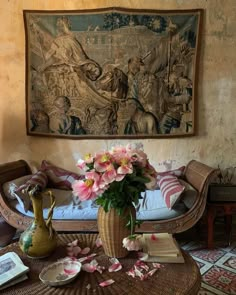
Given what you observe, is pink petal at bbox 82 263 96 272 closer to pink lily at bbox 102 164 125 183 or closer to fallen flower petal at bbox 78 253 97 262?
fallen flower petal at bbox 78 253 97 262

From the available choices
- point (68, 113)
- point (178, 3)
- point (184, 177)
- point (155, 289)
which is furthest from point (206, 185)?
point (178, 3)

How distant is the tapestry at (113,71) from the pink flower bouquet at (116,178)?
1.67m

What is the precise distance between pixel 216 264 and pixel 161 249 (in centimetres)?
106

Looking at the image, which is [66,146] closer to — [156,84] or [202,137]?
[156,84]

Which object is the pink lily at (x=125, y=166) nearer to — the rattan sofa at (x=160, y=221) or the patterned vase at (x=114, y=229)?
the patterned vase at (x=114, y=229)

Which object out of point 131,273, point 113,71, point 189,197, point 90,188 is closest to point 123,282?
point 131,273

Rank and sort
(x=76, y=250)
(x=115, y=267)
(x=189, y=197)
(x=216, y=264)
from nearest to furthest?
(x=115, y=267) < (x=76, y=250) < (x=216, y=264) < (x=189, y=197)

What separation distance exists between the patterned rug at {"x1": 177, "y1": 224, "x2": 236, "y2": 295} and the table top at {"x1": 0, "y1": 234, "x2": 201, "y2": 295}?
0.70 metres

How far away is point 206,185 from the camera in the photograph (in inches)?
98.7

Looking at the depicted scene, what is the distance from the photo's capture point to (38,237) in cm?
155

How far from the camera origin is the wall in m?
3.00

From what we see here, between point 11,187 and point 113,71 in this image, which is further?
point 113,71

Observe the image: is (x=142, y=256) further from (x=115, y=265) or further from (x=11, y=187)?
(x=11, y=187)

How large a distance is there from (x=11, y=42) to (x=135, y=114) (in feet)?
5.16
